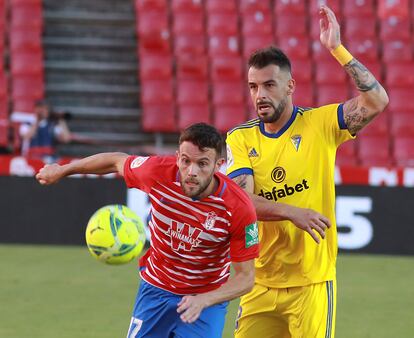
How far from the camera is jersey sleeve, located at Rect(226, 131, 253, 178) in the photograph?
5582mm

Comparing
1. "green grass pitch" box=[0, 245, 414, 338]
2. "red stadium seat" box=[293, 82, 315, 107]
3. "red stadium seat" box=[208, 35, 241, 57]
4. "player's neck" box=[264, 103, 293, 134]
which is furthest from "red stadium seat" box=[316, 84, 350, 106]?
"player's neck" box=[264, 103, 293, 134]

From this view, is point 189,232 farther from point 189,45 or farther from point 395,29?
point 395,29

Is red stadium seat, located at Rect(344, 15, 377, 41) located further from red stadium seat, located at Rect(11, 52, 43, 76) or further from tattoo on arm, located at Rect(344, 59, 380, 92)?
tattoo on arm, located at Rect(344, 59, 380, 92)

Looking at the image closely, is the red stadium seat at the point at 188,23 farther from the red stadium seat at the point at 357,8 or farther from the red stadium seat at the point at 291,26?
the red stadium seat at the point at 357,8

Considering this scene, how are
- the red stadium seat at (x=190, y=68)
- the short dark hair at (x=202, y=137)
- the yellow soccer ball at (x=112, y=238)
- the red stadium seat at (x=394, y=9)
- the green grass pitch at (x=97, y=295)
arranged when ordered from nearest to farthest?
the short dark hair at (x=202, y=137), the yellow soccer ball at (x=112, y=238), the green grass pitch at (x=97, y=295), the red stadium seat at (x=190, y=68), the red stadium seat at (x=394, y=9)

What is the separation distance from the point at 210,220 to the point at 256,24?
12.4 metres

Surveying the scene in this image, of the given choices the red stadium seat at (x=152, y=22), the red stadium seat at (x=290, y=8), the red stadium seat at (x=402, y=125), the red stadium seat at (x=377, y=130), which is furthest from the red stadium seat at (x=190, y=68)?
the red stadium seat at (x=402, y=125)

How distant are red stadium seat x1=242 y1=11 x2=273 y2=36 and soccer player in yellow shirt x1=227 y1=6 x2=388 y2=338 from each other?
38.4 ft

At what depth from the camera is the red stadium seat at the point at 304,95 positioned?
54.0 feet

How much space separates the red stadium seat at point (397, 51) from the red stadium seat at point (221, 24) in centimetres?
255

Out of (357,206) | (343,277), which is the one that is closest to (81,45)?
(357,206)

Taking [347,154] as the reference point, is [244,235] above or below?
above

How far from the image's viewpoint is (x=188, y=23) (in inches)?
674

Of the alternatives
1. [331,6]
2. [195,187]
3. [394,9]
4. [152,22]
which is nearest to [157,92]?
[152,22]
